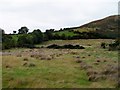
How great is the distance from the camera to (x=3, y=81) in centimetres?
2527

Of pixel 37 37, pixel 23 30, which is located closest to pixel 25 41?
pixel 37 37

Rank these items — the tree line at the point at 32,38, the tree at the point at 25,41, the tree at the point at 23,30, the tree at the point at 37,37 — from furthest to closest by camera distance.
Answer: the tree at the point at 23,30, the tree at the point at 37,37, the tree at the point at 25,41, the tree line at the point at 32,38

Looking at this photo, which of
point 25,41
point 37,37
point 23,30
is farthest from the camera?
point 23,30

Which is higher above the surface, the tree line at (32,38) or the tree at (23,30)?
the tree at (23,30)

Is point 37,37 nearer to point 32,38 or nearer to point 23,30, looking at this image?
point 32,38

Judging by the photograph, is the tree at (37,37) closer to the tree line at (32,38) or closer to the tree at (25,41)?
the tree line at (32,38)

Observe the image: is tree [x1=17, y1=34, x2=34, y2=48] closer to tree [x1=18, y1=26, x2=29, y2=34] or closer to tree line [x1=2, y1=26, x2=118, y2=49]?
tree line [x1=2, y1=26, x2=118, y2=49]

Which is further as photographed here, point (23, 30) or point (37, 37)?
point (23, 30)

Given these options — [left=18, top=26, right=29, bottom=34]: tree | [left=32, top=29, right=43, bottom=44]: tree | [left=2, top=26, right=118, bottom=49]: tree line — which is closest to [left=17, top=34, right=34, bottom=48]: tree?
[left=2, top=26, right=118, bottom=49]: tree line

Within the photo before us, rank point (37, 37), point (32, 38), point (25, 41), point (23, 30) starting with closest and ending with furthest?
point (25, 41) → point (32, 38) → point (37, 37) → point (23, 30)

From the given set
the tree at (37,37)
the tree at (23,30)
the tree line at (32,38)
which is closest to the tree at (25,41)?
the tree line at (32,38)

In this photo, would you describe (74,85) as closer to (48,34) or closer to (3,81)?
(3,81)

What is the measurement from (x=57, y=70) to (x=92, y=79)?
4.42 metres

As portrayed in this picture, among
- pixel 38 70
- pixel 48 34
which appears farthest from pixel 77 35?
pixel 38 70
